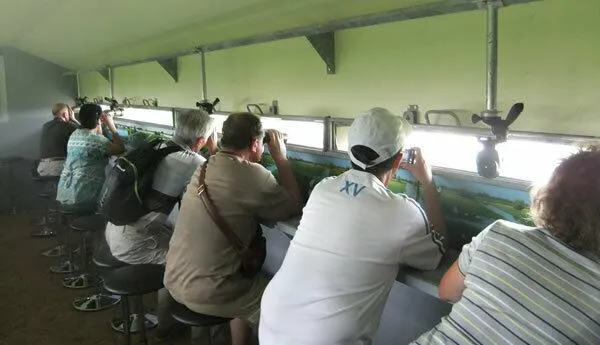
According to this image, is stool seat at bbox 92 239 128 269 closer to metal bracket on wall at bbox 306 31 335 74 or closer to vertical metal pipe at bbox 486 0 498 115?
metal bracket on wall at bbox 306 31 335 74

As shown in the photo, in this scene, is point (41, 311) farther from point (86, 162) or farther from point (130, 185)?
point (130, 185)

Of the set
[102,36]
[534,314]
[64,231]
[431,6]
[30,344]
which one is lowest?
[30,344]

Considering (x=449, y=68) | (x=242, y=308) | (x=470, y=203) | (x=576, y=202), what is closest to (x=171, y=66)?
(x=242, y=308)

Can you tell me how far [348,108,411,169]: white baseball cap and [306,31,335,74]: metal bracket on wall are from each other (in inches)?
33.2

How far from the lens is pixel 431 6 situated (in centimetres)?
144

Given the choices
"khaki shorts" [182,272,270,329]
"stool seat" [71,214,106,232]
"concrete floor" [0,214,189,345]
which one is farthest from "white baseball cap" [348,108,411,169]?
"stool seat" [71,214,106,232]

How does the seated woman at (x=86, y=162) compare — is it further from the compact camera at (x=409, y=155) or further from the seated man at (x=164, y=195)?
the compact camera at (x=409, y=155)

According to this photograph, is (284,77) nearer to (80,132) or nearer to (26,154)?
(80,132)

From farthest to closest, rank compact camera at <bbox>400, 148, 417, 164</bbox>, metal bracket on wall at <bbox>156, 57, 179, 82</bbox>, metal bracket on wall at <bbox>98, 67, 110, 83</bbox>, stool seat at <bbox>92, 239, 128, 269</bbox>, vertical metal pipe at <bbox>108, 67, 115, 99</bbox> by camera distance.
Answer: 1. metal bracket on wall at <bbox>98, 67, 110, 83</bbox>
2. vertical metal pipe at <bbox>108, 67, 115, 99</bbox>
3. metal bracket on wall at <bbox>156, 57, 179, 82</bbox>
4. stool seat at <bbox>92, 239, 128, 269</bbox>
5. compact camera at <bbox>400, 148, 417, 164</bbox>

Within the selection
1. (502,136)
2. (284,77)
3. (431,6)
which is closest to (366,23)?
(431,6)

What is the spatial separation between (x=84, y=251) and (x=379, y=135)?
292 centimetres

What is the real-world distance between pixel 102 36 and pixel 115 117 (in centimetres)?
124

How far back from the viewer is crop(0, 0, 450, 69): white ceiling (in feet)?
6.97

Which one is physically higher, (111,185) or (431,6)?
(431,6)
